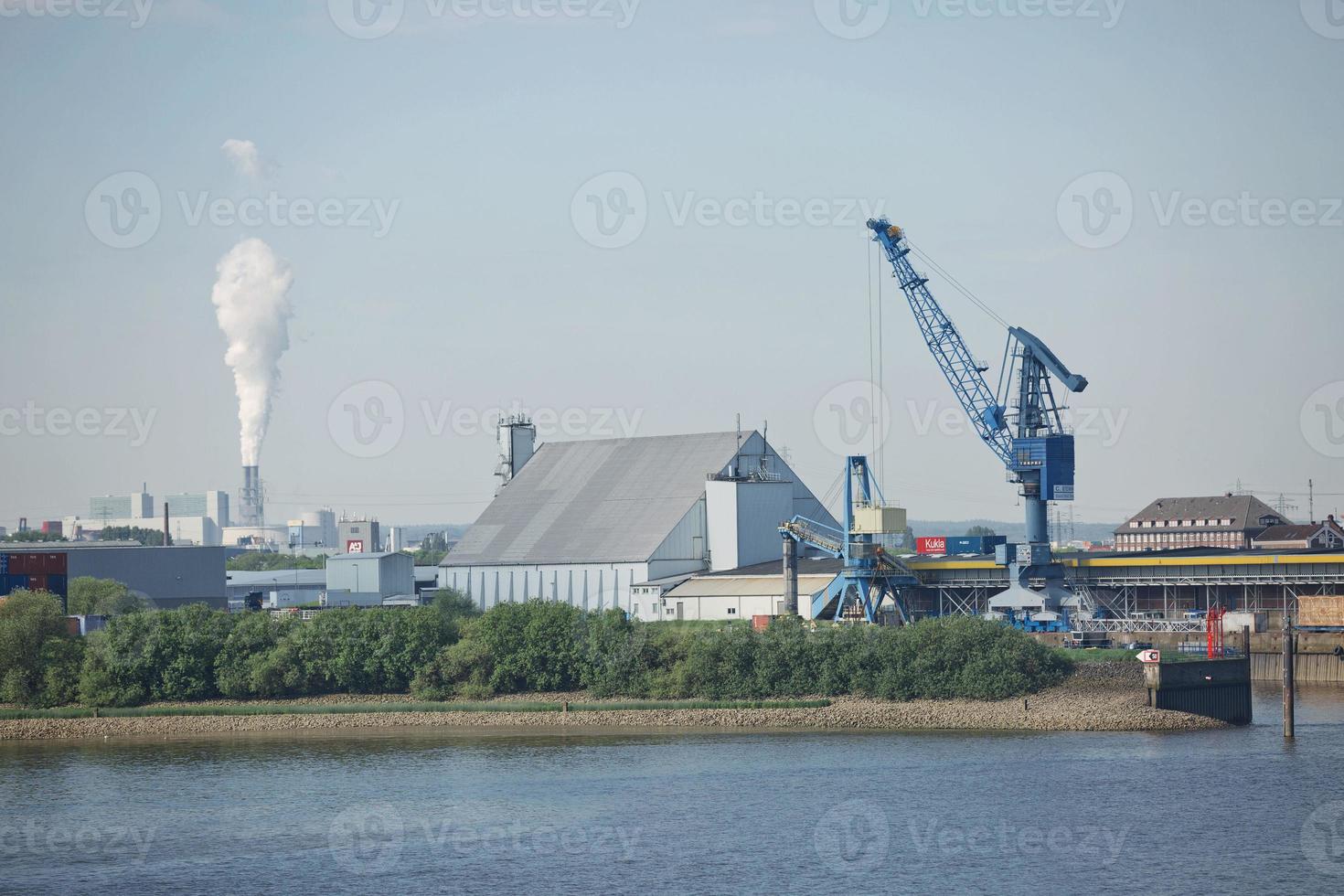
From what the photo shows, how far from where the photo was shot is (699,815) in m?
38.3

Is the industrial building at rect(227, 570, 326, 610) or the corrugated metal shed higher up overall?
the corrugated metal shed

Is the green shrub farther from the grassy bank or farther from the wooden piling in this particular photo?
the wooden piling

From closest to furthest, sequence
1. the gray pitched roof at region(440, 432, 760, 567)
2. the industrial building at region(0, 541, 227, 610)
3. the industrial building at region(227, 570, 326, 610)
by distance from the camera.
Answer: the gray pitched roof at region(440, 432, 760, 567) → the industrial building at region(0, 541, 227, 610) → the industrial building at region(227, 570, 326, 610)

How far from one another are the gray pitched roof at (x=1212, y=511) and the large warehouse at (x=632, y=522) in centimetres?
5980

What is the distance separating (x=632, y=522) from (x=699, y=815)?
44.6m

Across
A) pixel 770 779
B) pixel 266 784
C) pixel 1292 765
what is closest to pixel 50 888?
pixel 266 784

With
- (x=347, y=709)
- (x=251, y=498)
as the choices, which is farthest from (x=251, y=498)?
(x=347, y=709)

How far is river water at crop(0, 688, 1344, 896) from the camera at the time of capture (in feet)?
108

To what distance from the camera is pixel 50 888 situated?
3288cm

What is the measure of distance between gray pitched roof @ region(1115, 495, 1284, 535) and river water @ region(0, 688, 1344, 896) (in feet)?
271

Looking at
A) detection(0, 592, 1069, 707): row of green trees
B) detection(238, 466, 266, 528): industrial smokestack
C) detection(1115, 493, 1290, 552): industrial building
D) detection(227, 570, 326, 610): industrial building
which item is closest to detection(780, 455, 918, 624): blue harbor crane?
detection(0, 592, 1069, 707): row of green trees

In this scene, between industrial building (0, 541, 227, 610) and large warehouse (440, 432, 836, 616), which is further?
industrial building (0, 541, 227, 610)

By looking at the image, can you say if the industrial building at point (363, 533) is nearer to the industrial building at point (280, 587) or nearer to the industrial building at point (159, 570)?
the industrial building at point (280, 587)

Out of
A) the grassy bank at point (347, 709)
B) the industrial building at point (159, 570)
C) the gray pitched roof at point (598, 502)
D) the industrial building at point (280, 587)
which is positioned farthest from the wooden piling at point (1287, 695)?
the industrial building at point (280, 587)
